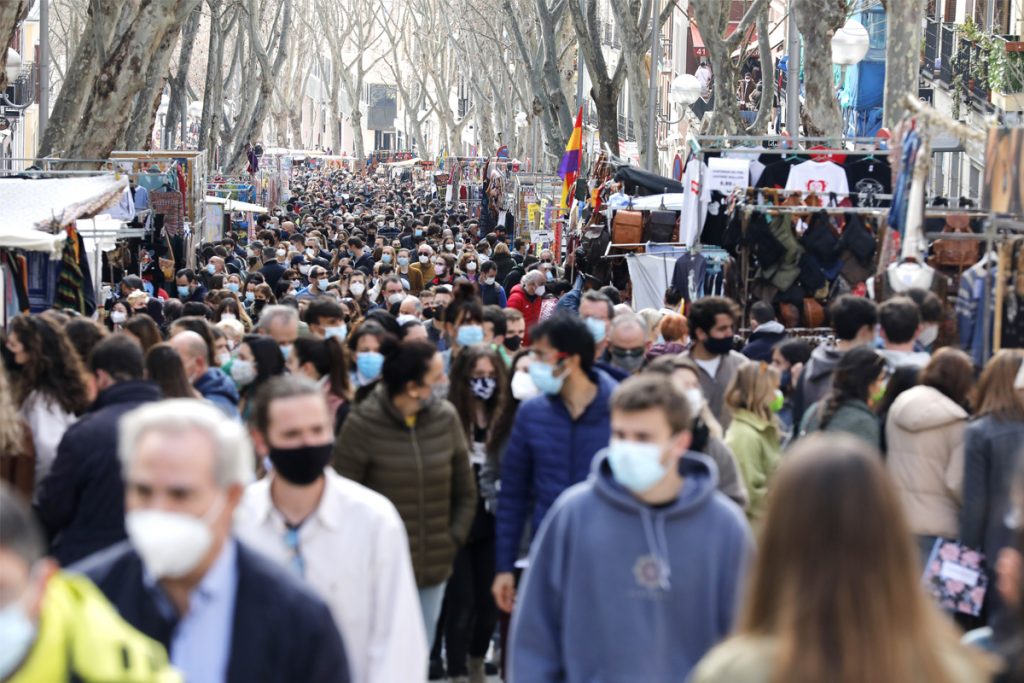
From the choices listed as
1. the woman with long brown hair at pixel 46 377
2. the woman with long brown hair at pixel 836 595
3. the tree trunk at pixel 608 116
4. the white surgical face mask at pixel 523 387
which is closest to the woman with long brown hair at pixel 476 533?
the white surgical face mask at pixel 523 387

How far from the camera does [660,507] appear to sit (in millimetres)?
4379

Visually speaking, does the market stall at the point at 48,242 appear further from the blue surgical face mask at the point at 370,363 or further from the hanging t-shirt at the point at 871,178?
the hanging t-shirt at the point at 871,178

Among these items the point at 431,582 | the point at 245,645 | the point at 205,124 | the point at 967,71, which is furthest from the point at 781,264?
the point at 205,124

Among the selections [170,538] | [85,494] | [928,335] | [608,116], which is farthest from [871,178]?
[608,116]

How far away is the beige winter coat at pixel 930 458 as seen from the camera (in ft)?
23.2

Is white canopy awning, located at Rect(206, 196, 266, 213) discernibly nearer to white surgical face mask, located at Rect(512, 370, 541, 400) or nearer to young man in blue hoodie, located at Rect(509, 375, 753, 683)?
white surgical face mask, located at Rect(512, 370, 541, 400)

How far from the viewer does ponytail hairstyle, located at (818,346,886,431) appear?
279 inches

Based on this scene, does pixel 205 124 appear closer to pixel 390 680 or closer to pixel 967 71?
pixel 967 71

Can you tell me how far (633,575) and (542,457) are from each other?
6.86 feet

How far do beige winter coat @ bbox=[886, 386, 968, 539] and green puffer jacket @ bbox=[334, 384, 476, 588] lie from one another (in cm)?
175

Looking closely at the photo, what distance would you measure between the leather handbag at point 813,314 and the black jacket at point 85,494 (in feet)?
25.1

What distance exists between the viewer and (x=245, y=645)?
140 inches

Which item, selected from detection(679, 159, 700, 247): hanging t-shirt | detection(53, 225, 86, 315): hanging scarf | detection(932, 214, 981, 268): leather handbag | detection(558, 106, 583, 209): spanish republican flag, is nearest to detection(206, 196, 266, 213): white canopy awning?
detection(558, 106, 583, 209): spanish republican flag

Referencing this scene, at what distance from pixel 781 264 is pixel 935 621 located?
10.1 meters
